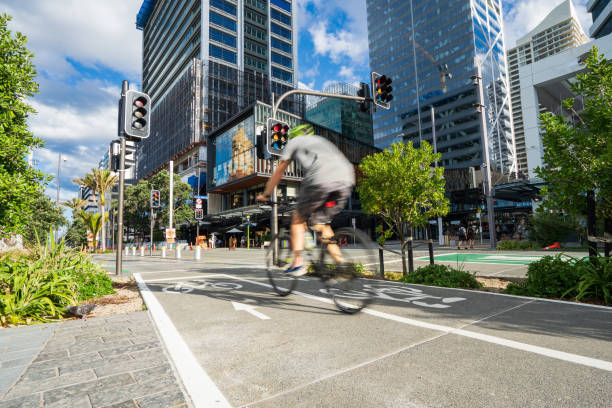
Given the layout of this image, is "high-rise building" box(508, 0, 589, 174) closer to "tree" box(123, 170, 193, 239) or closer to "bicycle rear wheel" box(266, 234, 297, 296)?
Answer: "tree" box(123, 170, 193, 239)

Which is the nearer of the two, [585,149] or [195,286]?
[585,149]

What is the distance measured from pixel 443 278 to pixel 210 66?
69.2 m

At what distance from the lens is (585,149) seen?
4.96 m

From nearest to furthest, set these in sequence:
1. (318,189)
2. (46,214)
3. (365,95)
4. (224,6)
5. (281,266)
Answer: (318,189)
(281,266)
(365,95)
(46,214)
(224,6)

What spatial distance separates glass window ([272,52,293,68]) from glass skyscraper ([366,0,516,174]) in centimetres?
3520

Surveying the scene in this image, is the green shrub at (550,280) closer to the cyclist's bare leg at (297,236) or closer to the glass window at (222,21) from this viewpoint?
the cyclist's bare leg at (297,236)

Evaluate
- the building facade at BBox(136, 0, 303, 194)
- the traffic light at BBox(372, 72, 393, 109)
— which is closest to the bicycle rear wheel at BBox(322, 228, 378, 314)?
the traffic light at BBox(372, 72, 393, 109)

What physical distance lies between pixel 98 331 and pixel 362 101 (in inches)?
363

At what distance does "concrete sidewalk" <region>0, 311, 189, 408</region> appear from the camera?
176 centimetres

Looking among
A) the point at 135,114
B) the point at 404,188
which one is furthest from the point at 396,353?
the point at 135,114

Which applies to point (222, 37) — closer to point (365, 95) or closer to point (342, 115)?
point (342, 115)

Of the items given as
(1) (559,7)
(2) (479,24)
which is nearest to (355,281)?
(2) (479,24)

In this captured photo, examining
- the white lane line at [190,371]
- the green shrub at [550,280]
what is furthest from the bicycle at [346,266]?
the green shrub at [550,280]

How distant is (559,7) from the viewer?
92.2 m
